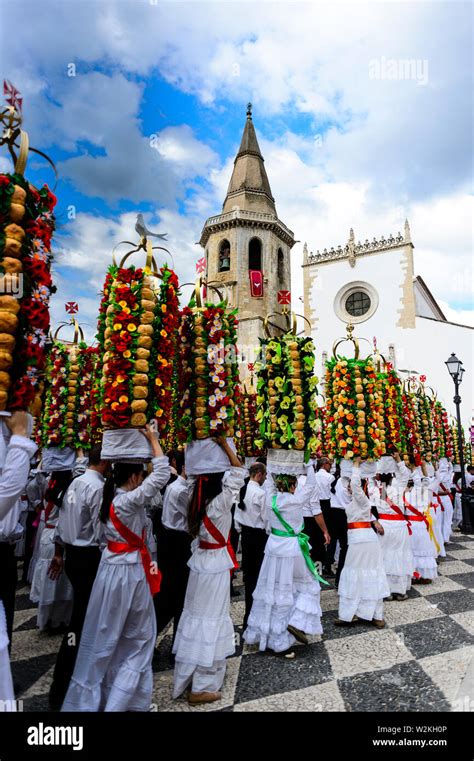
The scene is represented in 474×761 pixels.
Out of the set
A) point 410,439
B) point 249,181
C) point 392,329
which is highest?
point 249,181

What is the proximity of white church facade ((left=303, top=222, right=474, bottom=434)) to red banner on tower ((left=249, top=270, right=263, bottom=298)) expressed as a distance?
4.44 metres

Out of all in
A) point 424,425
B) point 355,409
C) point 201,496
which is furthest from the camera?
point 424,425

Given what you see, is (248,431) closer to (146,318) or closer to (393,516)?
(393,516)

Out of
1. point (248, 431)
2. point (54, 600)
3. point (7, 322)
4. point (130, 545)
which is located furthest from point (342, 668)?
point (248, 431)

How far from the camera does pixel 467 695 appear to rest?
13.6 ft

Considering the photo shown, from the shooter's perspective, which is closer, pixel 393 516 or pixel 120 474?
pixel 120 474

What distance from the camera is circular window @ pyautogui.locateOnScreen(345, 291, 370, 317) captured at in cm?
3033

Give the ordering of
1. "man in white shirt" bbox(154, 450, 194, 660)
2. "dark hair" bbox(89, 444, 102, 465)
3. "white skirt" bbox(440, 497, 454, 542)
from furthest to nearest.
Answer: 1. "white skirt" bbox(440, 497, 454, 542)
2. "man in white shirt" bbox(154, 450, 194, 660)
3. "dark hair" bbox(89, 444, 102, 465)

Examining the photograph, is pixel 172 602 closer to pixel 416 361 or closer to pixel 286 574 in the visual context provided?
pixel 286 574

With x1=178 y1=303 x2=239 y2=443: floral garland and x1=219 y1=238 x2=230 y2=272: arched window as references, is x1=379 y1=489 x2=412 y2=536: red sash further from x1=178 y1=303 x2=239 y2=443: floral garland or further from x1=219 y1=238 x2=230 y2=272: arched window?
x1=219 y1=238 x2=230 y2=272: arched window

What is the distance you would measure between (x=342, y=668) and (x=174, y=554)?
2.19m

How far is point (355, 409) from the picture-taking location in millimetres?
7566

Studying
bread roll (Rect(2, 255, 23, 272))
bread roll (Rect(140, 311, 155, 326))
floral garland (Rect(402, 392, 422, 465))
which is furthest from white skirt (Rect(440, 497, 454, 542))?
bread roll (Rect(2, 255, 23, 272))
